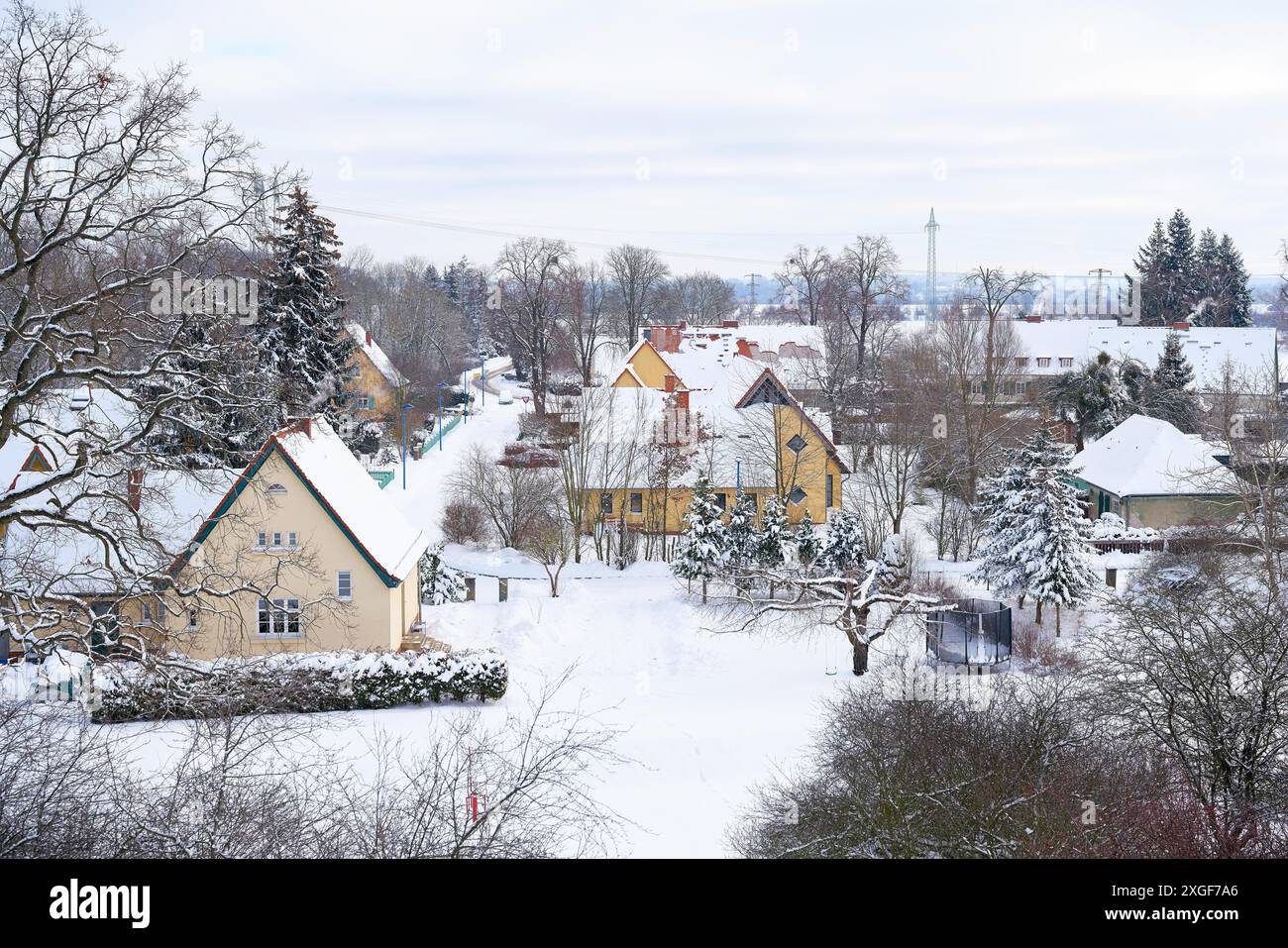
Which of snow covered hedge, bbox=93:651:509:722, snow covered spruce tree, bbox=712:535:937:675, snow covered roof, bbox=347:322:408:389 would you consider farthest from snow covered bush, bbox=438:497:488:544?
snow covered roof, bbox=347:322:408:389

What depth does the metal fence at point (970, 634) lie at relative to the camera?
24078 mm

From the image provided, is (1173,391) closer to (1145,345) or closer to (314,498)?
(1145,345)

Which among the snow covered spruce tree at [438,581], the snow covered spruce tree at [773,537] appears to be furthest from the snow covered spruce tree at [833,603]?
the snow covered spruce tree at [438,581]

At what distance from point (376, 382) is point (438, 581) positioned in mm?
30175

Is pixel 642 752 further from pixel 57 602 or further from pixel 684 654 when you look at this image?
pixel 57 602

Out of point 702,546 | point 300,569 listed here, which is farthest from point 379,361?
point 300,569

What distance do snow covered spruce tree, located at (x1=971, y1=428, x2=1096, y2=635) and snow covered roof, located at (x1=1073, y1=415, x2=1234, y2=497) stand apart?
372 inches

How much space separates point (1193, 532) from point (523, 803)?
89.1 feet

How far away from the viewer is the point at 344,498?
981 inches

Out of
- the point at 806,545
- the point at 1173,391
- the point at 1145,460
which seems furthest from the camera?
the point at 1173,391

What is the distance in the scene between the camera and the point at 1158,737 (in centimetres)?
1266

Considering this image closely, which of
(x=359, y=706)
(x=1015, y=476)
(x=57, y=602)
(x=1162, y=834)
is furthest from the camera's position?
(x=1015, y=476)

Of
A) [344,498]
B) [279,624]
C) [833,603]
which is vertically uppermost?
[344,498]
